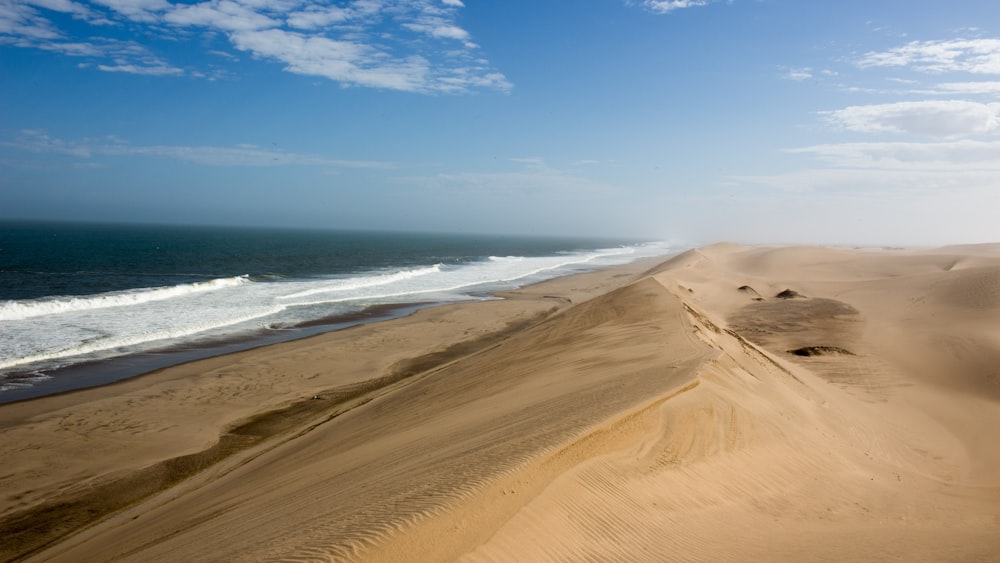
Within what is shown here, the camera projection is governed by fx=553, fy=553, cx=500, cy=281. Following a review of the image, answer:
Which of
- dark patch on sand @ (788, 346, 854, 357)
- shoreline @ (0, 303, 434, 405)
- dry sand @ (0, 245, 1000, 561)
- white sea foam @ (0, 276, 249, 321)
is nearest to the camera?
dry sand @ (0, 245, 1000, 561)

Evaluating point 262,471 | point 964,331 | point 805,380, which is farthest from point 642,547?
point 964,331

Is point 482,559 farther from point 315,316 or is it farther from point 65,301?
point 65,301

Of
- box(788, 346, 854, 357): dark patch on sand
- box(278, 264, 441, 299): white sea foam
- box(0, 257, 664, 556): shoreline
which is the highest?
box(278, 264, 441, 299): white sea foam

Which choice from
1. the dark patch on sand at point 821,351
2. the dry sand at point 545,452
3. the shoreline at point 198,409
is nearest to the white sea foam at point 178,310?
the shoreline at point 198,409

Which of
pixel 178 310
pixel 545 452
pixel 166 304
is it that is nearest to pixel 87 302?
pixel 166 304

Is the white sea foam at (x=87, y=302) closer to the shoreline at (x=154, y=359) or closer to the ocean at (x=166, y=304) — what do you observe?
the ocean at (x=166, y=304)

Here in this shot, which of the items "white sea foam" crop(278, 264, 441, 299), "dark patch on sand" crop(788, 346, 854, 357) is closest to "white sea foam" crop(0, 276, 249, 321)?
"white sea foam" crop(278, 264, 441, 299)

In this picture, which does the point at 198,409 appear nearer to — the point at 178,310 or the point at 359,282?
the point at 178,310

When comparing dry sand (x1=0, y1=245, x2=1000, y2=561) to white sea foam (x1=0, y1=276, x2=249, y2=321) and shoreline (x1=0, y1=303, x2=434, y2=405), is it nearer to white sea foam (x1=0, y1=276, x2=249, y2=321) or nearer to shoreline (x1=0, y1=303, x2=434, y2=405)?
shoreline (x1=0, y1=303, x2=434, y2=405)

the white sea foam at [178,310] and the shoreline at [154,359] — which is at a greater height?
the white sea foam at [178,310]
